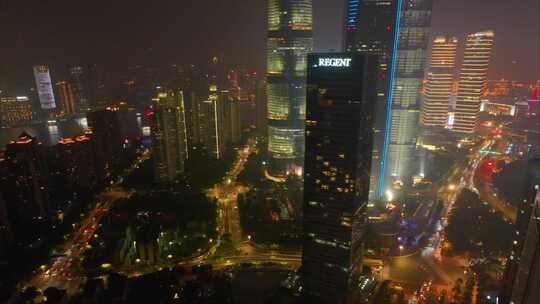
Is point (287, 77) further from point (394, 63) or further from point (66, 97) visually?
point (66, 97)

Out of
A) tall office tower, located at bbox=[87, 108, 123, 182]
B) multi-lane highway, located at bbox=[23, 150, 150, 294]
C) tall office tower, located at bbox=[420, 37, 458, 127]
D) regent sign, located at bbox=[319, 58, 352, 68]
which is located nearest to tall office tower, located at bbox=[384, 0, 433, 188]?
tall office tower, located at bbox=[420, 37, 458, 127]

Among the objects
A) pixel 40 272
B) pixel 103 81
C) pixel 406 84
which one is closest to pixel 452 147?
pixel 406 84

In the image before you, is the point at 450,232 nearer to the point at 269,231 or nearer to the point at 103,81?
the point at 269,231

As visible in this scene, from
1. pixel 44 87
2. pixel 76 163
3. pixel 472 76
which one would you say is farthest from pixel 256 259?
pixel 44 87

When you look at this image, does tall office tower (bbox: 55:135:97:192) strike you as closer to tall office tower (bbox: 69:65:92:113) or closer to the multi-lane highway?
the multi-lane highway

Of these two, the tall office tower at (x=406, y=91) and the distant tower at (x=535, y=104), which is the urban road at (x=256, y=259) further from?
the distant tower at (x=535, y=104)

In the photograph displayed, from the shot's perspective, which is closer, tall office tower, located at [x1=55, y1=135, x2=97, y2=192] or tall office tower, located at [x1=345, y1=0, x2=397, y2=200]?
tall office tower, located at [x1=345, y1=0, x2=397, y2=200]
